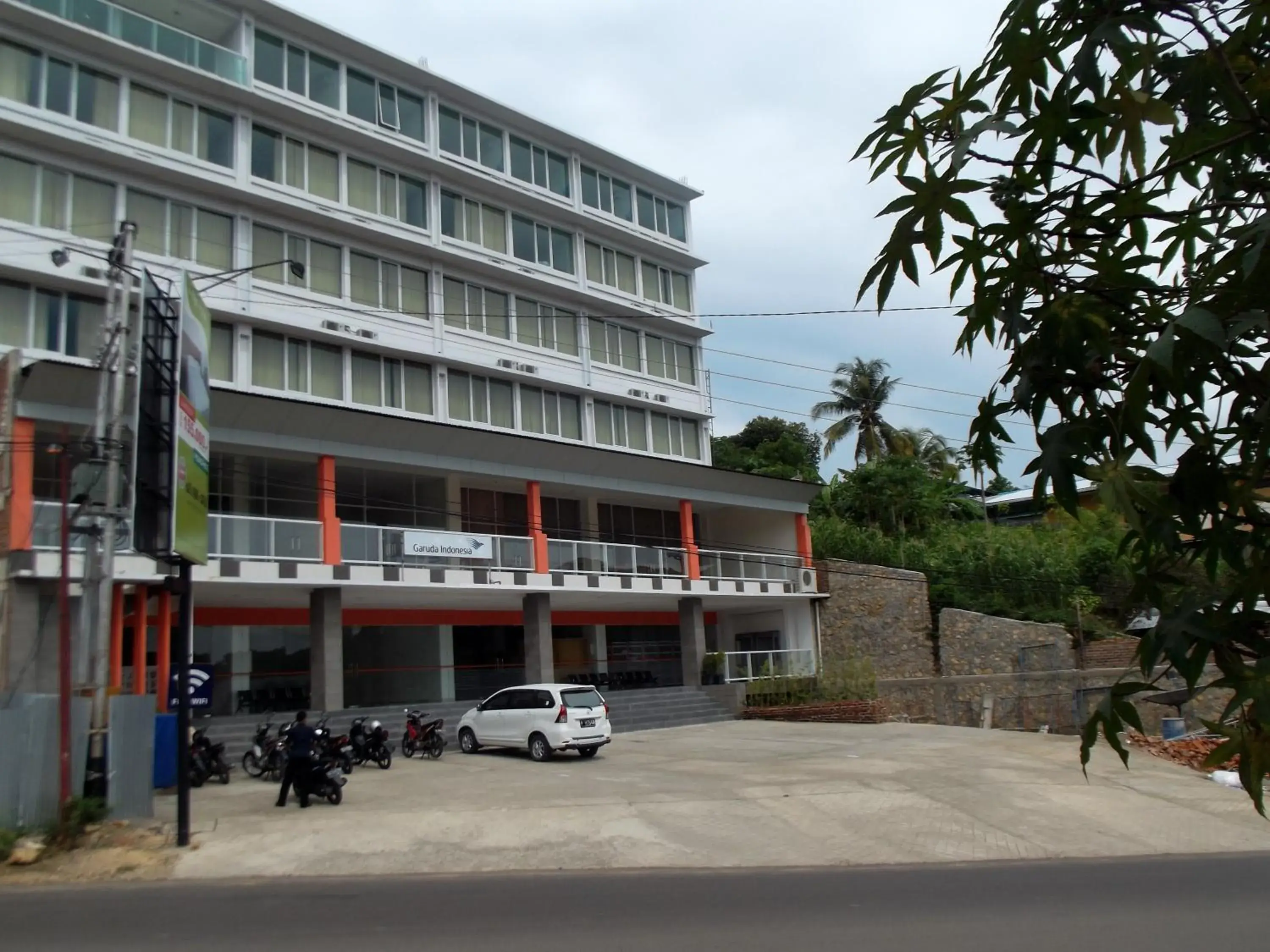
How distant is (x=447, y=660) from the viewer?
32.6 m

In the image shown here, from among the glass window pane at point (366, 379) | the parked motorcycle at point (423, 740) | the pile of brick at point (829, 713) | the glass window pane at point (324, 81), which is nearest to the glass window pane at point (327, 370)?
the glass window pane at point (366, 379)

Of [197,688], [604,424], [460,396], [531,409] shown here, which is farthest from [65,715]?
[604,424]

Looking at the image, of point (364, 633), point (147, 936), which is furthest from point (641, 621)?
point (147, 936)

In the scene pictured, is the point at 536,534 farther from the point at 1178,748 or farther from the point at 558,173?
the point at 1178,748

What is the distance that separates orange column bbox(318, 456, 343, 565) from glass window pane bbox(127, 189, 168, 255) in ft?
22.4

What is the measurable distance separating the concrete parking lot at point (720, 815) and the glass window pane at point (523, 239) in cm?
1826

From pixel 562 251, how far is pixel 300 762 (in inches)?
946

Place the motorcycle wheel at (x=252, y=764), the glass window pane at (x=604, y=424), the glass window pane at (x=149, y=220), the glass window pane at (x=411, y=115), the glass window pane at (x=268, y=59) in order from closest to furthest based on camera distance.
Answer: the motorcycle wheel at (x=252, y=764), the glass window pane at (x=149, y=220), the glass window pane at (x=268, y=59), the glass window pane at (x=411, y=115), the glass window pane at (x=604, y=424)

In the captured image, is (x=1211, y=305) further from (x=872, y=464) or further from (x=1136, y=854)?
(x=872, y=464)

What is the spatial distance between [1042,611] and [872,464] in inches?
606

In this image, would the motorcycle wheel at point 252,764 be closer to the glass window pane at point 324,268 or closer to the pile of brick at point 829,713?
the glass window pane at point 324,268

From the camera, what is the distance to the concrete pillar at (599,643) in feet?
124

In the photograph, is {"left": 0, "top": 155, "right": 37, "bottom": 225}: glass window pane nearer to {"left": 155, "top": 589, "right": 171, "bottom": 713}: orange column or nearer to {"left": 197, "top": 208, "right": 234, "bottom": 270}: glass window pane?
{"left": 197, "top": 208, "right": 234, "bottom": 270}: glass window pane

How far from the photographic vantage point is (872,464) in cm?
5025
